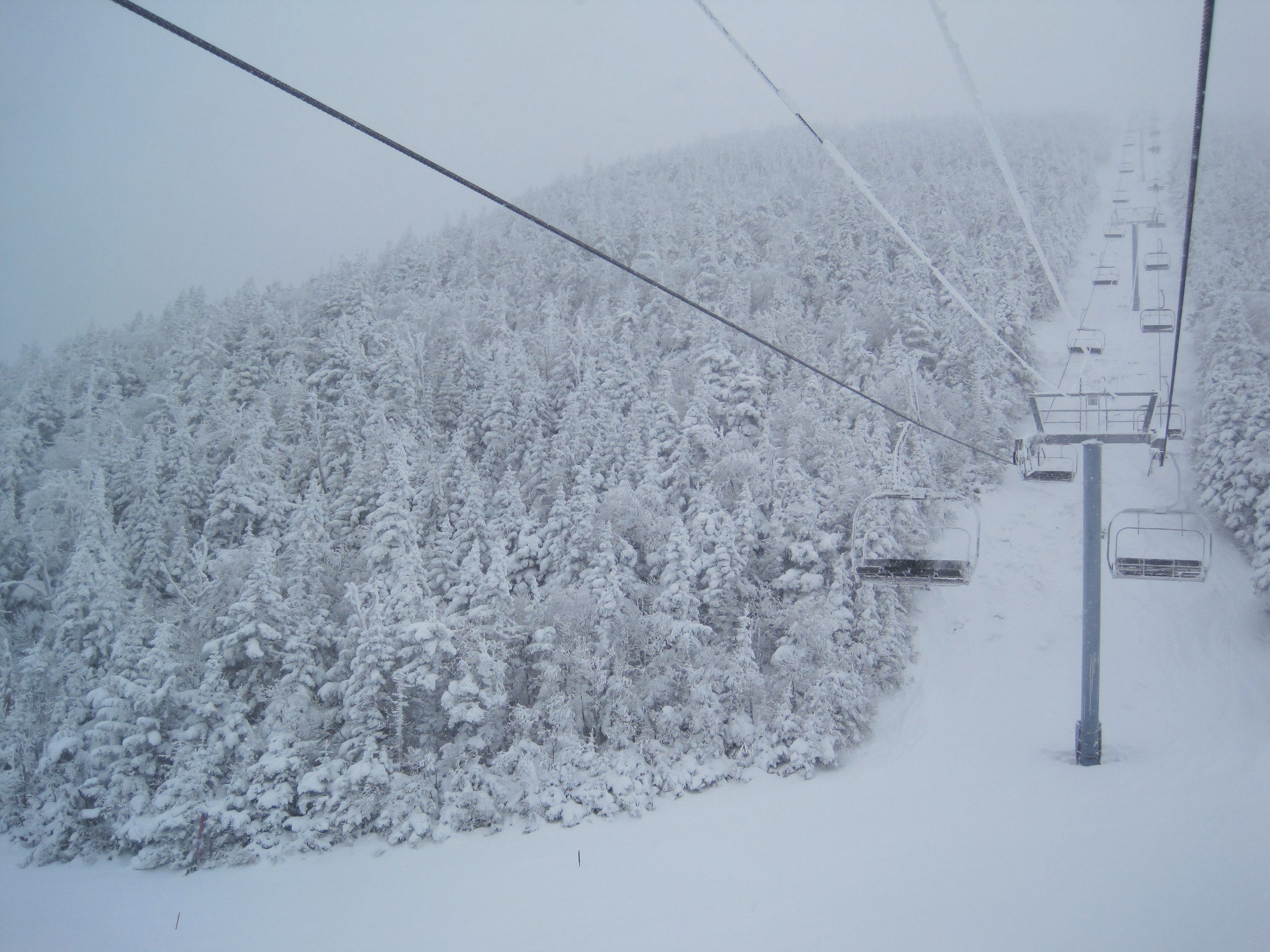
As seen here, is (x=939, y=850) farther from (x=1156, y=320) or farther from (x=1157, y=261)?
(x=1157, y=261)

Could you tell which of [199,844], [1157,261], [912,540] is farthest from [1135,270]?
[199,844]

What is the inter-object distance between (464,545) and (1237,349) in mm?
32837

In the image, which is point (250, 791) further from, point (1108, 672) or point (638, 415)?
point (1108, 672)

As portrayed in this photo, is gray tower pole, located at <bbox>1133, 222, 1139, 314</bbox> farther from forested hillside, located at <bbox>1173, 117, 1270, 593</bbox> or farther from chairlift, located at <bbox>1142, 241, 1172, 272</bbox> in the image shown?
forested hillside, located at <bbox>1173, 117, 1270, 593</bbox>

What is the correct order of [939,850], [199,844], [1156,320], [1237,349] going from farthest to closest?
[1156,320] < [1237,349] < [199,844] < [939,850]

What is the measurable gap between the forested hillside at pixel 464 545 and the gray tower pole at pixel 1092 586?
7972mm

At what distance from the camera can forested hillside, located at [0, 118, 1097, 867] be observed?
845 inches

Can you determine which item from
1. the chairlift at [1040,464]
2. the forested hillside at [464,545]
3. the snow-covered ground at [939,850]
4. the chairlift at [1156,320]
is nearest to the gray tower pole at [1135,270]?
the forested hillside at [464,545]

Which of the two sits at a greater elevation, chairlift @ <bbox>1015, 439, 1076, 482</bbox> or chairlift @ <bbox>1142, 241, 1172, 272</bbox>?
chairlift @ <bbox>1142, 241, 1172, 272</bbox>

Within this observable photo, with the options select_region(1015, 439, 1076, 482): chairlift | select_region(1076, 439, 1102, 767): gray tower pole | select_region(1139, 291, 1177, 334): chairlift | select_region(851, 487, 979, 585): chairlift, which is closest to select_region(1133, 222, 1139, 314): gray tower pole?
select_region(1139, 291, 1177, 334): chairlift

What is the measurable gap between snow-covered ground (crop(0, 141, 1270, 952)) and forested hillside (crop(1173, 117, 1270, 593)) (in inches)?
106

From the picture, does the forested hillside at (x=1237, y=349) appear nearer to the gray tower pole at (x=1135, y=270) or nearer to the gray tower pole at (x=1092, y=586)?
the gray tower pole at (x=1135, y=270)

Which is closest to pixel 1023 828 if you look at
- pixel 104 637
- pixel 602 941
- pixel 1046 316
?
pixel 602 941

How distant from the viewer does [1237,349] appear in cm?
3075
